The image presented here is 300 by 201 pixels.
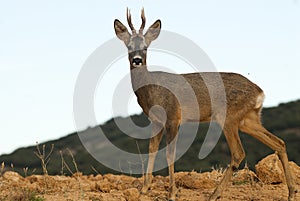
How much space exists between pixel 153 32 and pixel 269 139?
8.54ft

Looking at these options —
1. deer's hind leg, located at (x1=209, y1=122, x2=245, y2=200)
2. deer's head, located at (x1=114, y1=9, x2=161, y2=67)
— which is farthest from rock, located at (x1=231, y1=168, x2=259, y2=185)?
deer's head, located at (x1=114, y1=9, x2=161, y2=67)

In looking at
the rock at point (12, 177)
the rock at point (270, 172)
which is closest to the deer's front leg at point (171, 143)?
the rock at point (270, 172)

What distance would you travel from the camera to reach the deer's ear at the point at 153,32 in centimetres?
923

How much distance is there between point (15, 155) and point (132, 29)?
132ft

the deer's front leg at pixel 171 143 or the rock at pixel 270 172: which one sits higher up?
the deer's front leg at pixel 171 143

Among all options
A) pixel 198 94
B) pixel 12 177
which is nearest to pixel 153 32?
pixel 198 94

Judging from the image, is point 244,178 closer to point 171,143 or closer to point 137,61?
point 171,143

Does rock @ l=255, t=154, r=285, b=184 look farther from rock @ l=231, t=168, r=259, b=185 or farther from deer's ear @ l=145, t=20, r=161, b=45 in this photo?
deer's ear @ l=145, t=20, r=161, b=45

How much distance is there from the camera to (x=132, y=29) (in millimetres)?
9328

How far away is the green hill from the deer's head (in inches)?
911

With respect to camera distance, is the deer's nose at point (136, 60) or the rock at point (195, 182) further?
the rock at point (195, 182)

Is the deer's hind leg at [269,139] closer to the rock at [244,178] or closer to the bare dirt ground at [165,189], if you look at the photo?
the bare dirt ground at [165,189]

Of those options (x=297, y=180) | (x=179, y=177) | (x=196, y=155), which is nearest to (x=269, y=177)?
(x=297, y=180)

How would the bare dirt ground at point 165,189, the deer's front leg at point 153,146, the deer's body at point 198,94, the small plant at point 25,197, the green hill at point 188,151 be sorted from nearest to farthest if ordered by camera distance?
the small plant at point 25,197 < the bare dirt ground at point 165,189 < the deer's body at point 198,94 < the deer's front leg at point 153,146 < the green hill at point 188,151
